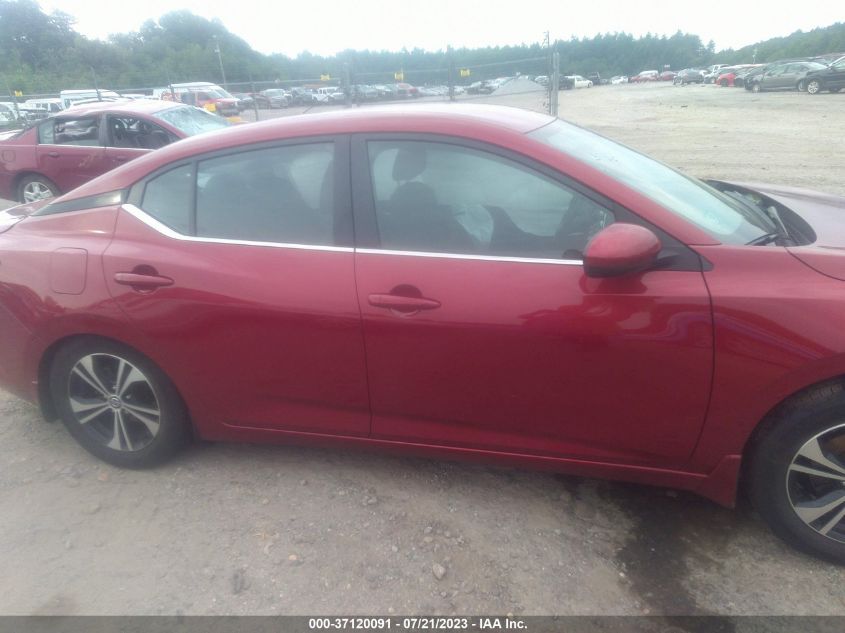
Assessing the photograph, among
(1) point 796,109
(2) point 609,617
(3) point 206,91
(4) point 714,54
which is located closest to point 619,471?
(2) point 609,617

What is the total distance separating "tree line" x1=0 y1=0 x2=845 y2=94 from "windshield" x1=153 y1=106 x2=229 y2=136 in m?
6.85

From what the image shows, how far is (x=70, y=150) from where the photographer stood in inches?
324

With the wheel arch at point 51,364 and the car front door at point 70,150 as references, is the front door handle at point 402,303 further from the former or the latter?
the car front door at point 70,150

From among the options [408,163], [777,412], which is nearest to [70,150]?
[408,163]

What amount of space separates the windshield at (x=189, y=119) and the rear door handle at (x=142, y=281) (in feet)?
20.1

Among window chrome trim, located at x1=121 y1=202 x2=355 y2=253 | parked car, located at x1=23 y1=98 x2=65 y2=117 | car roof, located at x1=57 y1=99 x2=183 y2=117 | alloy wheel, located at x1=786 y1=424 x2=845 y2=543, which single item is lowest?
alloy wheel, located at x1=786 y1=424 x2=845 y2=543

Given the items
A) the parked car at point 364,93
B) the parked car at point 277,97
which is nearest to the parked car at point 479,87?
the parked car at point 364,93

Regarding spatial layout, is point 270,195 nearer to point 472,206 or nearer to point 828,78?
point 472,206

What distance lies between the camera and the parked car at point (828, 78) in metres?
26.2

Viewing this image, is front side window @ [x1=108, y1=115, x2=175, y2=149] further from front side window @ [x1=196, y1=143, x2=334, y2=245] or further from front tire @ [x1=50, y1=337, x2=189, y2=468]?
front side window @ [x1=196, y1=143, x2=334, y2=245]

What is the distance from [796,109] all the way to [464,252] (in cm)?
2295

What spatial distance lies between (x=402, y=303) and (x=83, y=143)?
7628 mm

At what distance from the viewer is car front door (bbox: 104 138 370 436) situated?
98.7 inches

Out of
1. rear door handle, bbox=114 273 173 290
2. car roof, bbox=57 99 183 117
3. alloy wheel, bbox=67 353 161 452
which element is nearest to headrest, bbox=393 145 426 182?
rear door handle, bbox=114 273 173 290
